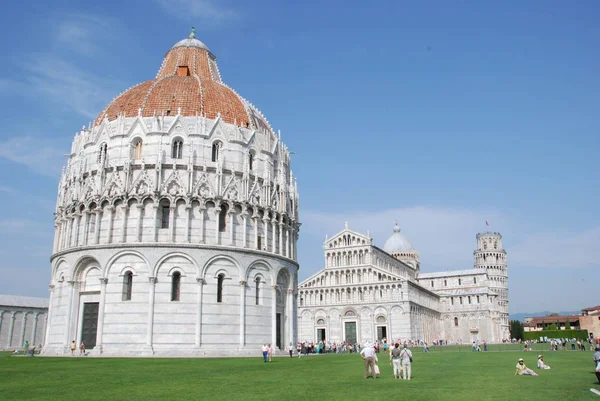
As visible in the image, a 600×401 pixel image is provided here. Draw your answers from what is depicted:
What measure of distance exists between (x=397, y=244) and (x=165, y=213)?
303 ft

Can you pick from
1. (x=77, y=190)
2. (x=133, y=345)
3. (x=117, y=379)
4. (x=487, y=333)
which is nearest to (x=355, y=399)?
(x=117, y=379)

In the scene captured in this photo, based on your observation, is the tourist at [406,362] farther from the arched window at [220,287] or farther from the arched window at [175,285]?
the arched window at [175,285]

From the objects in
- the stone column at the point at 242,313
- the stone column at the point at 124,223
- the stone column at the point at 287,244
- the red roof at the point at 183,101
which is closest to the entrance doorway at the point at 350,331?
the stone column at the point at 287,244

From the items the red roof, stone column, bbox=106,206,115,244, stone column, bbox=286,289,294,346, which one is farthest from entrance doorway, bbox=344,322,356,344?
stone column, bbox=106,206,115,244

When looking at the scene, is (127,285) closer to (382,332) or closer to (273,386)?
(273,386)

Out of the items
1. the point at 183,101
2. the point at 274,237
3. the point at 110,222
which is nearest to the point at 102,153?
the point at 110,222

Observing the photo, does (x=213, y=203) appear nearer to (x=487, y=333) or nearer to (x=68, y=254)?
(x=68, y=254)

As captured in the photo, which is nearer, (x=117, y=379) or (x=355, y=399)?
(x=355, y=399)

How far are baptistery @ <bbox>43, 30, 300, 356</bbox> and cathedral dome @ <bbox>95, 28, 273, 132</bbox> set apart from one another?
0.44 ft

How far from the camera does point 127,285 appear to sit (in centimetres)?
3769

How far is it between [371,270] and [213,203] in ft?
185

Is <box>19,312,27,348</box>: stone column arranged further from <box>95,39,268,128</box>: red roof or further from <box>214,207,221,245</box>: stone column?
<box>214,207,221,245</box>: stone column

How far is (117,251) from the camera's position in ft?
124

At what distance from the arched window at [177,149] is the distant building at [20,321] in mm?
46396
